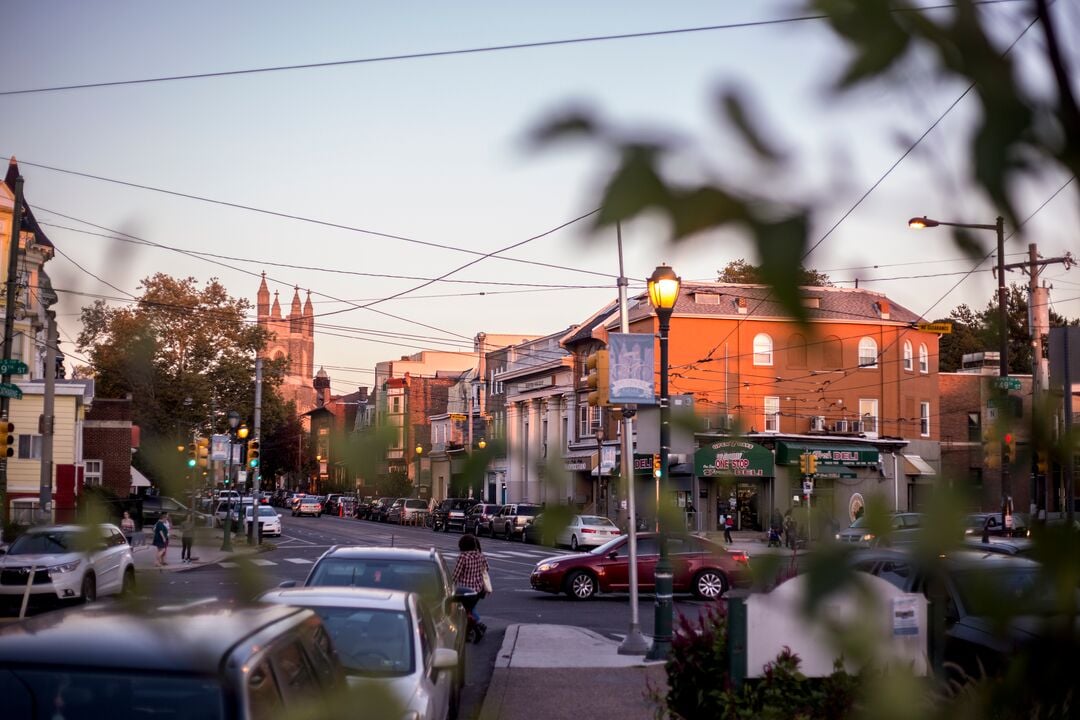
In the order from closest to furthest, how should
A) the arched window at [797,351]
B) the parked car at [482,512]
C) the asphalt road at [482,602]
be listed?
the arched window at [797,351], the asphalt road at [482,602], the parked car at [482,512]

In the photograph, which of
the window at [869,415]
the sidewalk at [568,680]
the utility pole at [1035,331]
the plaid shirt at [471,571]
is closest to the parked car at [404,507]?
the utility pole at [1035,331]

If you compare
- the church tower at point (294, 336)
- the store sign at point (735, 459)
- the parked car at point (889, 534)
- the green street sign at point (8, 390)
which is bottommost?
Answer: the parked car at point (889, 534)

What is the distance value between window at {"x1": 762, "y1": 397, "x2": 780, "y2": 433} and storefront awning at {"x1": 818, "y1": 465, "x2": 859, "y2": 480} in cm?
13

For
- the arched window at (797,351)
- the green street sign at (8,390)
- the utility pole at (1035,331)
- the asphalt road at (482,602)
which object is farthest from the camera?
the green street sign at (8,390)

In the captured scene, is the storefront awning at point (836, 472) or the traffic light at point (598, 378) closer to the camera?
the storefront awning at point (836, 472)

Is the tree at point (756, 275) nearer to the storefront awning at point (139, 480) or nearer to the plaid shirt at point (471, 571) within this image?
the storefront awning at point (139, 480)

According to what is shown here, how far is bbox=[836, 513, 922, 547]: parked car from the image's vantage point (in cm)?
142

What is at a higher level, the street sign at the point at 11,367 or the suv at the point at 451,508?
the street sign at the point at 11,367

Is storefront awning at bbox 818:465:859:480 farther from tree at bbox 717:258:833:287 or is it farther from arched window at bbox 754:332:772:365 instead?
tree at bbox 717:258:833:287

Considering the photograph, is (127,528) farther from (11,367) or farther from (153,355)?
(11,367)

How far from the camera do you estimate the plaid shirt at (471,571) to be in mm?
17641

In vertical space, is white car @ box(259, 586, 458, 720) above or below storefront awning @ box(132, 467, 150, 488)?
below

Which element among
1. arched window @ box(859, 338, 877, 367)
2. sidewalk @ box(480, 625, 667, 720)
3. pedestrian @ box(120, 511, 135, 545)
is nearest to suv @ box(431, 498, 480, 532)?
pedestrian @ box(120, 511, 135, 545)

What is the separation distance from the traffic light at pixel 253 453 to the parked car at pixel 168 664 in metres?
0.47
